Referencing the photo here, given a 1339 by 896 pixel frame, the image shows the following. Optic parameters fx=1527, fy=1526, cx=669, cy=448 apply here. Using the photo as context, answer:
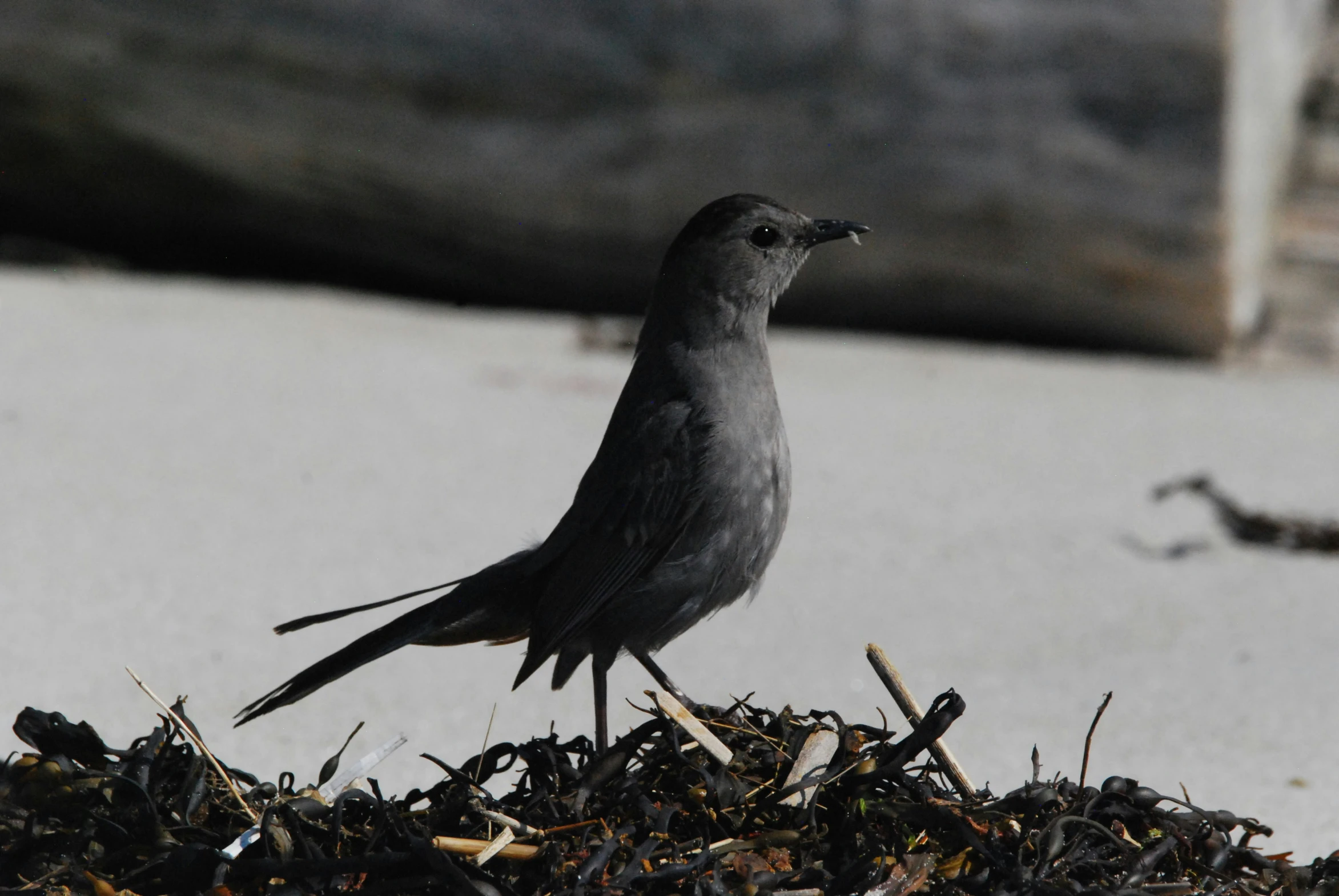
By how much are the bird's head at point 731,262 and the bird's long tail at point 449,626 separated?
1.94 ft

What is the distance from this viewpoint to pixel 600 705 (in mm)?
2758

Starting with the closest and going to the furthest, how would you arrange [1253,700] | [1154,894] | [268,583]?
[1154,894] < [1253,700] < [268,583]

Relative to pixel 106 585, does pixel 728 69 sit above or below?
above

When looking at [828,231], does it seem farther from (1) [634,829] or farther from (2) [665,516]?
(1) [634,829]

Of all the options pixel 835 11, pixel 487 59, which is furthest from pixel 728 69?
pixel 487 59

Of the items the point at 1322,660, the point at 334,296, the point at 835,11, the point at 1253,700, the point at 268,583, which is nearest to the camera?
the point at 1253,700

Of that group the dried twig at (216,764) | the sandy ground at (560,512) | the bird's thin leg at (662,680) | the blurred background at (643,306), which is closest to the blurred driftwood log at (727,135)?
the blurred background at (643,306)

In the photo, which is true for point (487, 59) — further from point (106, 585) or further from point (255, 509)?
point (106, 585)

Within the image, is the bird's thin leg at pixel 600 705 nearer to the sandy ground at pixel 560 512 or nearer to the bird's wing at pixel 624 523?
the bird's wing at pixel 624 523

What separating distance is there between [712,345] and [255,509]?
6.82ft

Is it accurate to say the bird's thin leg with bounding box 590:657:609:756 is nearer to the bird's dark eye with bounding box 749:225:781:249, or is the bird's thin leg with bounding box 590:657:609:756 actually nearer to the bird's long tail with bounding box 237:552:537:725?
the bird's long tail with bounding box 237:552:537:725

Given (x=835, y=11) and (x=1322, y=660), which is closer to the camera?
(x=1322, y=660)

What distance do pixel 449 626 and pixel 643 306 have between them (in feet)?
14.3

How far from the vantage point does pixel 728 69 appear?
20.1 ft
